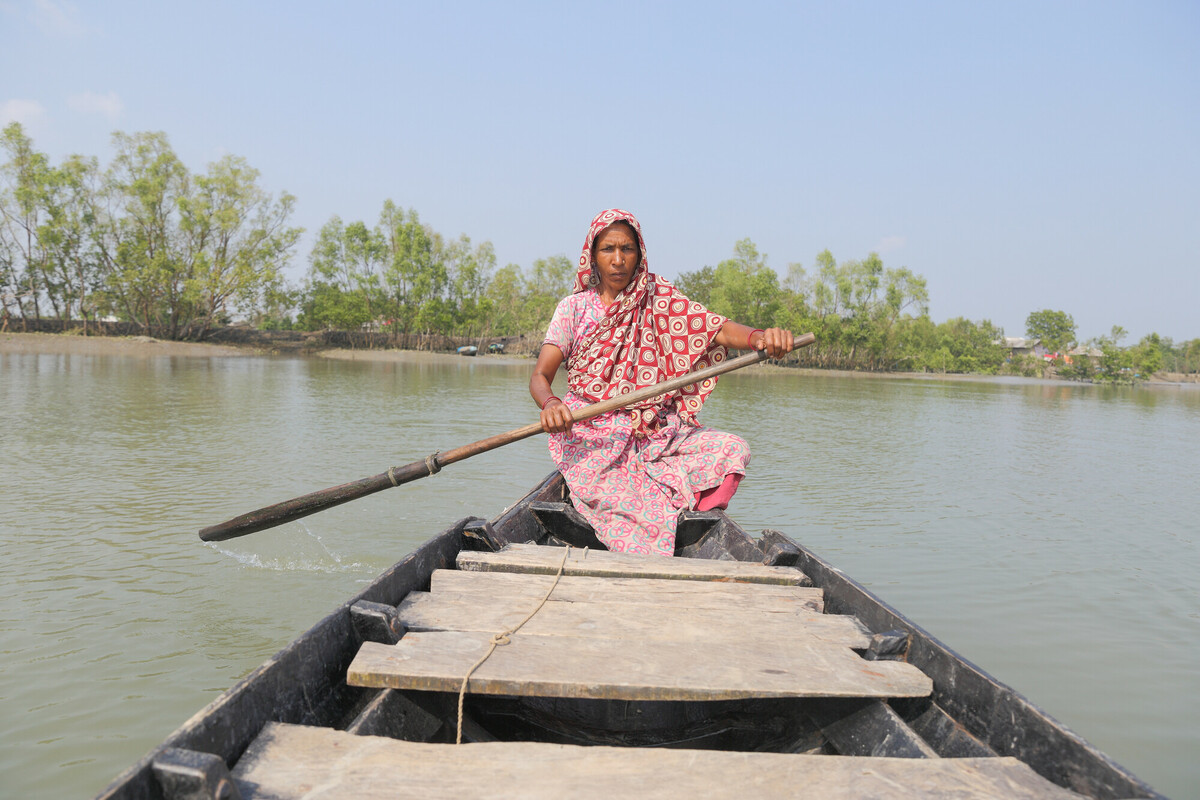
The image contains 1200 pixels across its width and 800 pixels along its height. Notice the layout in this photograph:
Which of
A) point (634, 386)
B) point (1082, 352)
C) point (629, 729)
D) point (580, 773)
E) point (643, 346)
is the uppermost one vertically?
point (1082, 352)

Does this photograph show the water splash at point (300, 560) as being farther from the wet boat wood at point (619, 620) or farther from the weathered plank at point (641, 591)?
the wet boat wood at point (619, 620)

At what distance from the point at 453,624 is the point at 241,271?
35.9 metres

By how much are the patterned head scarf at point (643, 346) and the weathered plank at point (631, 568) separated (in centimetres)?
112

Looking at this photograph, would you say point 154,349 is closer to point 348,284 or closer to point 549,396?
point 348,284

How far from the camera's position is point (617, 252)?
3.37 m

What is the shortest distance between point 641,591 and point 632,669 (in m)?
0.53

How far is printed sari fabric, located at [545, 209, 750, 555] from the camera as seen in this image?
3.17 meters

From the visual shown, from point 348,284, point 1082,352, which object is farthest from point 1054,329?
point 348,284

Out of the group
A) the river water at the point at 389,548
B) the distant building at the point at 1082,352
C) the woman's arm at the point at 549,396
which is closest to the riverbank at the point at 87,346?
the river water at the point at 389,548

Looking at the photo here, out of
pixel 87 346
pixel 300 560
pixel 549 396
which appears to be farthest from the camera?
pixel 87 346

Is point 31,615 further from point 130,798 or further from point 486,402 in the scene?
point 486,402

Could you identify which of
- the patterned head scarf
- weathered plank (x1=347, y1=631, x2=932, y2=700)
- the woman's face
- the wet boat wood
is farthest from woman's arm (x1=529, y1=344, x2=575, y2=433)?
weathered plank (x1=347, y1=631, x2=932, y2=700)

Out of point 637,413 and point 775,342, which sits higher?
point 775,342

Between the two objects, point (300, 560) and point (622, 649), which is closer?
point (622, 649)
